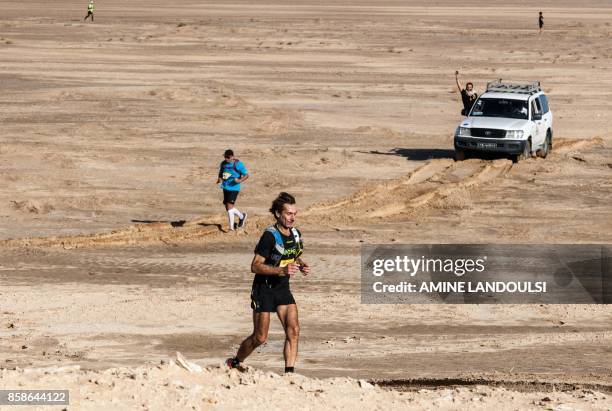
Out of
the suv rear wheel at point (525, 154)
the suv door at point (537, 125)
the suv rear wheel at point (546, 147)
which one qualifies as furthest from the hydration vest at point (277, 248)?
the suv rear wheel at point (546, 147)

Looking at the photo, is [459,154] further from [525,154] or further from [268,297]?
[268,297]

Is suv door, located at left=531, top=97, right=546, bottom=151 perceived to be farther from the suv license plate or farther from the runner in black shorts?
the runner in black shorts

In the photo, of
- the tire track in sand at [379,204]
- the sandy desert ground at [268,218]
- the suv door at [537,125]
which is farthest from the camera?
the suv door at [537,125]

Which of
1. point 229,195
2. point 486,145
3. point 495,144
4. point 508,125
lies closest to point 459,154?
point 486,145

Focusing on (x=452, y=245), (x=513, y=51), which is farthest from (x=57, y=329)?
(x=513, y=51)

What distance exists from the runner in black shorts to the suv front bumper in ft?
58.6

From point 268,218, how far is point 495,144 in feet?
27.8

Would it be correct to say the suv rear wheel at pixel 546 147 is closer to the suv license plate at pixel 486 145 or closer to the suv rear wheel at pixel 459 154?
the suv license plate at pixel 486 145

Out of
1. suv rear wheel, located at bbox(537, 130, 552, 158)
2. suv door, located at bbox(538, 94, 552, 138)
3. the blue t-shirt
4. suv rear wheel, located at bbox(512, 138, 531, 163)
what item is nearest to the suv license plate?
suv rear wheel, located at bbox(512, 138, 531, 163)

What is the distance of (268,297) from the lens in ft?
39.9

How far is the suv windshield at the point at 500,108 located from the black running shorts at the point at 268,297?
62.1 feet

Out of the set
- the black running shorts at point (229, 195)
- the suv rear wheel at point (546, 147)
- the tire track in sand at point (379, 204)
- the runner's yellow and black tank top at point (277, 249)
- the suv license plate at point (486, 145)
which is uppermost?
the runner's yellow and black tank top at point (277, 249)

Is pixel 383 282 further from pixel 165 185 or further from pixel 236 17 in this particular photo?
pixel 236 17

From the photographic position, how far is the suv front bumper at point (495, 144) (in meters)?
29.4
